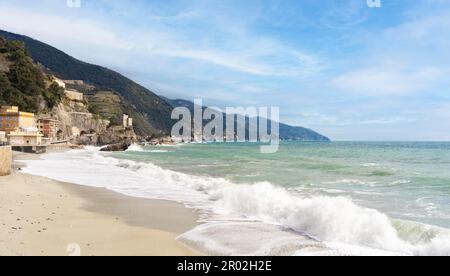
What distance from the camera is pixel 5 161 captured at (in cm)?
1878

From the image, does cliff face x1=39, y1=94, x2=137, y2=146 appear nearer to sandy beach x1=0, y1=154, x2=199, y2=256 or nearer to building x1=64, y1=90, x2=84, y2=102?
building x1=64, y1=90, x2=84, y2=102

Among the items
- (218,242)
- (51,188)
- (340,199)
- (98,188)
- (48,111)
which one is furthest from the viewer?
(48,111)

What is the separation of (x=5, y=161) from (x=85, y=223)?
37.7ft

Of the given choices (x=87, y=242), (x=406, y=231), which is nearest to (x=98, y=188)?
(x=87, y=242)

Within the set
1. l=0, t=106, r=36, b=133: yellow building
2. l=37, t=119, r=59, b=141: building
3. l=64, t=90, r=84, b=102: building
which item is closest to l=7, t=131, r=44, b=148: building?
l=0, t=106, r=36, b=133: yellow building

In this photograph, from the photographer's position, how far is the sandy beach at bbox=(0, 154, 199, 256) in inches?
297

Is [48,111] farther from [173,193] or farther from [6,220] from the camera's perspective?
[6,220]

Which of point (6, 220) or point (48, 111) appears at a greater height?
point (48, 111)

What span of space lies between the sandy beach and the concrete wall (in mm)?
3094

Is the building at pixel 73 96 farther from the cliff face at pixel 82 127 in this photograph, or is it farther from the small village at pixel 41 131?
the cliff face at pixel 82 127

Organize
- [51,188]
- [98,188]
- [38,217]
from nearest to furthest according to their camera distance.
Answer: [38,217] → [51,188] → [98,188]

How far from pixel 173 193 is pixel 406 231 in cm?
1022

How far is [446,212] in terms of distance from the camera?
1188 cm

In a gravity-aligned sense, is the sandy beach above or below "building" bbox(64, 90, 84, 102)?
below
